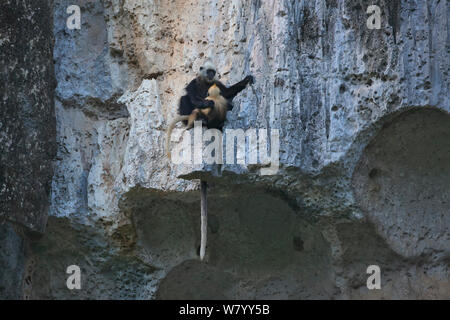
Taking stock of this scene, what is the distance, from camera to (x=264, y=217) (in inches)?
261

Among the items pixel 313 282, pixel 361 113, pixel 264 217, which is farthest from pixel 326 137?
pixel 313 282

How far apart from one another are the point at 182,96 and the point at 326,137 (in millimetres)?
1214

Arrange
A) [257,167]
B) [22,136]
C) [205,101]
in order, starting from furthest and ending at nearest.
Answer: [22,136], [257,167], [205,101]

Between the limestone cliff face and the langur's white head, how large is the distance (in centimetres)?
23

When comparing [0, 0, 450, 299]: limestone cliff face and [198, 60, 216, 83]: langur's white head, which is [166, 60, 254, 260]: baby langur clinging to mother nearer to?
[198, 60, 216, 83]: langur's white head

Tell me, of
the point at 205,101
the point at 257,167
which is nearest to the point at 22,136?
the point at 205,101

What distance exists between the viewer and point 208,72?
19.3 ft

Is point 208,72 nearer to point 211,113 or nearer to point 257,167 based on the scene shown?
point 211,113

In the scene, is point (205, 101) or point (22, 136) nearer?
point (205, 101)

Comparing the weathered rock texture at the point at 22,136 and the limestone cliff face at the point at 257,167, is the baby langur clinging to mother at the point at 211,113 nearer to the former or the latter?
the limestone cliff face at the point at 257,167

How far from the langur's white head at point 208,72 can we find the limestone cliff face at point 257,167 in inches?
9.0

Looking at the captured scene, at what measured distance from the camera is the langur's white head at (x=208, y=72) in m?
5.87

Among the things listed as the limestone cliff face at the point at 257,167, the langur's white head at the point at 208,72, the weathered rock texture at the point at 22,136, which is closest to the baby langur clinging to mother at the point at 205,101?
the langur's white head at the point at 208,72

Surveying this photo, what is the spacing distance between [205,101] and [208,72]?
1.09 ft
